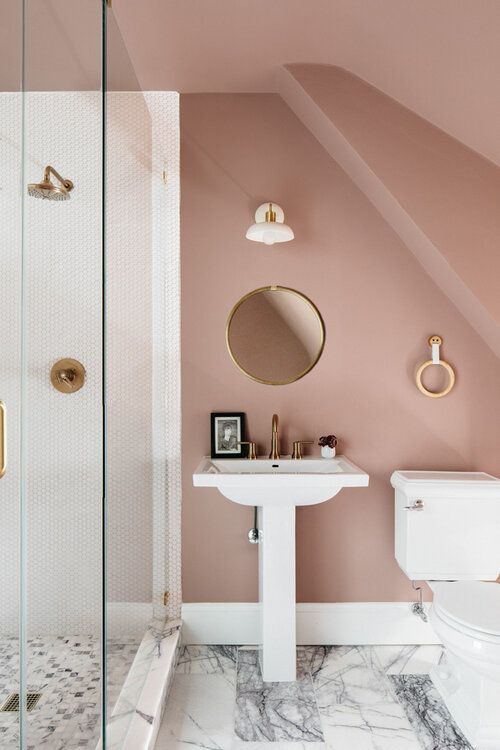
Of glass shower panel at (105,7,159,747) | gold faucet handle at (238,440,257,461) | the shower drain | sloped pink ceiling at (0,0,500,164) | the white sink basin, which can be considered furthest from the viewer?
gold faucet handle at (238,440,257,461)

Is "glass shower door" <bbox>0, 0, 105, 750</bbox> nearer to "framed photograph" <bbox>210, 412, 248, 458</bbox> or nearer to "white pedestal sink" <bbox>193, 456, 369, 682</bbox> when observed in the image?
"white pedestal sink" <bbox>193, 456, 369, 682</bbox>

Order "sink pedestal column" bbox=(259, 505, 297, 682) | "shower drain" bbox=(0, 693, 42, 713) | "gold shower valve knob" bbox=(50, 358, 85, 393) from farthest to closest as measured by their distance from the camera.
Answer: "sink pedestal column" bbox=(259, 505, 297, 682) < "gold shower valve knob" bbox=(50, 358, 85, 393) < "shower drain" bbox=(0, 693, 42, 713)

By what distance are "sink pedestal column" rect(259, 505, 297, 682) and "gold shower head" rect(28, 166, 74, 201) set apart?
57.7 inches

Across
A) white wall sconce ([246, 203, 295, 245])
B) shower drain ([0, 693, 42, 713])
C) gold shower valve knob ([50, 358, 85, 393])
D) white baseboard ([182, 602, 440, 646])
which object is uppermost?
white wall sconce ([246, 203, 295, 245])

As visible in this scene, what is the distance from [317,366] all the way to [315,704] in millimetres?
1421

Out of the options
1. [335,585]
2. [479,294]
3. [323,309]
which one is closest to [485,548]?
[335,585]

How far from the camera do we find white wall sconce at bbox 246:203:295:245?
2.34 metres

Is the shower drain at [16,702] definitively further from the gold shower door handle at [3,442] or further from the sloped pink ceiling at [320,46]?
the sloped pink ceiling at [320,46]

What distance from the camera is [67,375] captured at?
1.23 meters

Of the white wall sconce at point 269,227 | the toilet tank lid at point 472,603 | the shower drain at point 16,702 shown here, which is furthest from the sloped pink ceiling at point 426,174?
the shower drain at point 16,702

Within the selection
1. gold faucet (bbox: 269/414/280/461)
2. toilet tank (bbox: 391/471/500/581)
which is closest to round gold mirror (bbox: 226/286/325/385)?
gold faucet (bbox: 269/414/280/461)

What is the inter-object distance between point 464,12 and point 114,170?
1.21 meters

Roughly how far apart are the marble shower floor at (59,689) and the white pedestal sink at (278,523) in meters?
0.76

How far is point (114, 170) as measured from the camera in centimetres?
165
